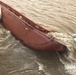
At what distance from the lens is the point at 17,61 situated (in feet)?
20.1

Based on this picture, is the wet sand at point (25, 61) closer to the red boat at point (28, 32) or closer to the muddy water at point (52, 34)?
the muddy water at point (52, 34)

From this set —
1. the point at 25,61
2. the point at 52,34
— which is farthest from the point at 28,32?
the point at 25,61

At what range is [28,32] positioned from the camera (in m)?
6.63

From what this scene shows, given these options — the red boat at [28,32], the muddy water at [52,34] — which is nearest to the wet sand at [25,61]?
the muddy water at [52,34]

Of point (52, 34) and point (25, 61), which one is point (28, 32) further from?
point (25, 61)

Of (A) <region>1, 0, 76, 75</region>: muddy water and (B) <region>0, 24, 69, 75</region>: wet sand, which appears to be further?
(A) <region>1, 0, 76, 75</region>: muddy water

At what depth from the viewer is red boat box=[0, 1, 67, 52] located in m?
6.01

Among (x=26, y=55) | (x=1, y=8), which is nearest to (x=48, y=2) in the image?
(x=1, y=8)

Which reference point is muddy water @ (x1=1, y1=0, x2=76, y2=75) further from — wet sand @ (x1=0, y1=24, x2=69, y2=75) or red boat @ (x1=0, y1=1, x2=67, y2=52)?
red boat @ (x1=0, y1=1, x2=67, y2=52)

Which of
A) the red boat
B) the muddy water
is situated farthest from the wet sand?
the red boat

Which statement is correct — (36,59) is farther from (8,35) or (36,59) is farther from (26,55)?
(8,35)

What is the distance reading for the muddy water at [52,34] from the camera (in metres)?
5.91

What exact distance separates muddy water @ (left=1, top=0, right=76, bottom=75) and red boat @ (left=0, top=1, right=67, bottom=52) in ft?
0.77

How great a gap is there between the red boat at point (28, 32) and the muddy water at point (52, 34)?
24 centimetres
